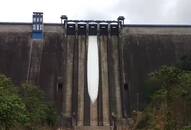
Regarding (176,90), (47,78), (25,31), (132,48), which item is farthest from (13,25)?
(176,90)

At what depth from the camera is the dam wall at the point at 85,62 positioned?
49250 millimetres

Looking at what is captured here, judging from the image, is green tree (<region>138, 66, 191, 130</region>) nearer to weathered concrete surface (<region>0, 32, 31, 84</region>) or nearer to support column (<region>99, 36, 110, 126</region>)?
support column (<region>99, 36, 110, 126</region>)

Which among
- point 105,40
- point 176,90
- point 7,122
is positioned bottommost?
point 7,122

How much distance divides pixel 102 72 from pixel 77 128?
8125 mm

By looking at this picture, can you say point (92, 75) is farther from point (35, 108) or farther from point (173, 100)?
point (173, 100)

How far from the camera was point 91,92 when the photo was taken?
5031cm

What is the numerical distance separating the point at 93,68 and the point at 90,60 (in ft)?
3.41

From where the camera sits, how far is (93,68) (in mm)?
52875

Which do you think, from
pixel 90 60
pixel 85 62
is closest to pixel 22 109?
pixel 85 62

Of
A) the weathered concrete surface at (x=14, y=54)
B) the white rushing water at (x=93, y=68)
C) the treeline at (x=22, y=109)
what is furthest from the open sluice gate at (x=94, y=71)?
the treeline at (x=22, y=109)

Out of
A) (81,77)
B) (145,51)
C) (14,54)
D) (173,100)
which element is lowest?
(173,100)

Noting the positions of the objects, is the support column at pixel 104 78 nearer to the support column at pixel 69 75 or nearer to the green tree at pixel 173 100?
the support column at pixel 69 75

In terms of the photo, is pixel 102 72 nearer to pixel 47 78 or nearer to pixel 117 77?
pixel 117 77

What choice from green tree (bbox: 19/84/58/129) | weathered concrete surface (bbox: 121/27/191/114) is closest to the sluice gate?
weathered concrete surface (bbox: 121/27/191/114)
